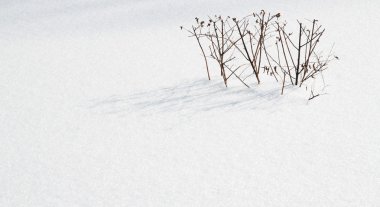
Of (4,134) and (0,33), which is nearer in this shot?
(4,134)

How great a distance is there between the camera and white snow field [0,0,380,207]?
1434 millimetres

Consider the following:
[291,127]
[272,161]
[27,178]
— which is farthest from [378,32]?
[27,178]

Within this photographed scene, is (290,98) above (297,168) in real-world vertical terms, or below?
above

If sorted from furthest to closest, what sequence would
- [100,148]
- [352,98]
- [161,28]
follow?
[161,28], [352,98], [100,148]

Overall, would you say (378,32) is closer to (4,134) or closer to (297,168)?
(297,168)

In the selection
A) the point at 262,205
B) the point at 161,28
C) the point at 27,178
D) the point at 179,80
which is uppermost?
the point at 161,28

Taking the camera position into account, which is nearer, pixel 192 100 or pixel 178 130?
pixel 178 130

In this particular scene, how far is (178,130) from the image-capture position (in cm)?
181

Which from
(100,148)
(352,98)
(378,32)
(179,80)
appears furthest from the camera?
(378,32)

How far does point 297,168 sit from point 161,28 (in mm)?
2053

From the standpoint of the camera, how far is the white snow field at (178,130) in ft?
4.70

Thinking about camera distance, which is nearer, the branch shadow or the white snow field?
the white snow field

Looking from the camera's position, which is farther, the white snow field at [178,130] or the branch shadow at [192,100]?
the branch shadow at [192,100]

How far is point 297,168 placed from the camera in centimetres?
149
